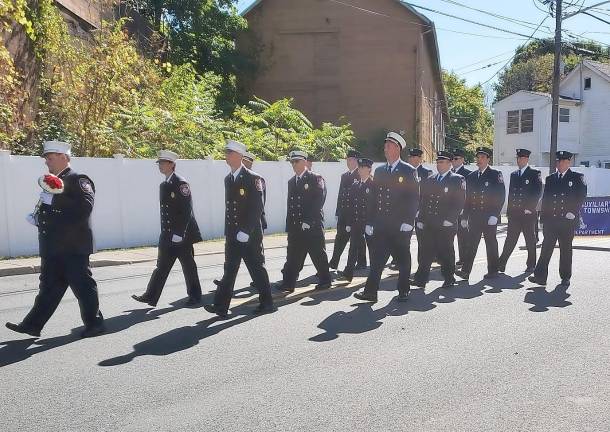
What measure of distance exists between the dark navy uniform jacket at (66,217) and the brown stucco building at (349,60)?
24.8 meters

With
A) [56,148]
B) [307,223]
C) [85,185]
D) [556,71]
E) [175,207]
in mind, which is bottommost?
[307,223]

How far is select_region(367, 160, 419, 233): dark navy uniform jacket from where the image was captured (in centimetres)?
757

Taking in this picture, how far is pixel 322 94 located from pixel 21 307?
83.1 feet

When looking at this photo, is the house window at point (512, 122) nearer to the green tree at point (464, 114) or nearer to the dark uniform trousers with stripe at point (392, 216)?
the green tree at point (464, 114)

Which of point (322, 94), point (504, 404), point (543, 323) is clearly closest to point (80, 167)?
point (543, 323)

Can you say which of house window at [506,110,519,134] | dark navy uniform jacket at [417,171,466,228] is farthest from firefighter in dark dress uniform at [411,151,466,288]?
house window at [506,110,519,134]

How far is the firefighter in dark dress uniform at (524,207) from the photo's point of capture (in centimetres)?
1002

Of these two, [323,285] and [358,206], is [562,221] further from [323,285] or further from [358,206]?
[323,285]

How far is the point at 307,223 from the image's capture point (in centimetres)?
837

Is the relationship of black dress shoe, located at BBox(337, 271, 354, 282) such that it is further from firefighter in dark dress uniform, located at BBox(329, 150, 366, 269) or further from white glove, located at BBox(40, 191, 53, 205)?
white glove, located at BBox(40, 191, 53, 205)

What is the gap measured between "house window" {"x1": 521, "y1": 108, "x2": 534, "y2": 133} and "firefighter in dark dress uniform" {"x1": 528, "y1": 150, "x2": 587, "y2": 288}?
32.3 metres

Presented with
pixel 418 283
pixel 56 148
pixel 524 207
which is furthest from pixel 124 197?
pixel 524 207

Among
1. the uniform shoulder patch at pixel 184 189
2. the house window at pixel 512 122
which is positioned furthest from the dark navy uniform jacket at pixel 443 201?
the house window at pixel 512 122

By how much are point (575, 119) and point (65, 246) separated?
1526 inches
